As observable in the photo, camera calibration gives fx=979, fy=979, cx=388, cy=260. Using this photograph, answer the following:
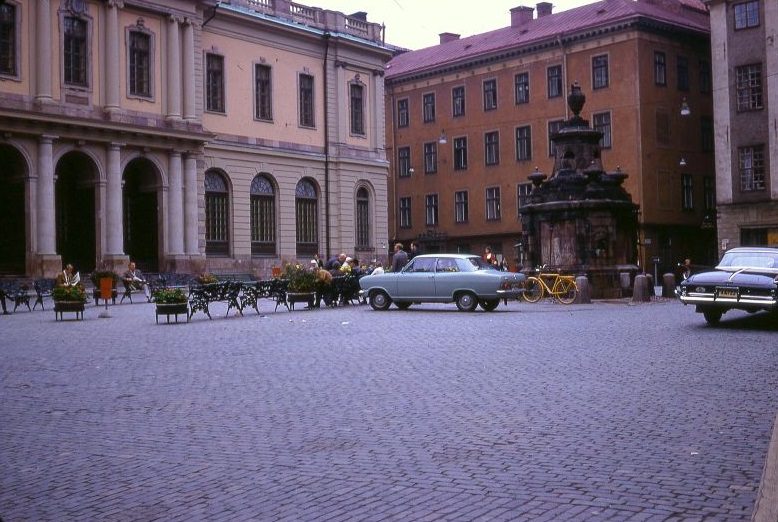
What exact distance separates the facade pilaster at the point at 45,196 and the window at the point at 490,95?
32376 mm

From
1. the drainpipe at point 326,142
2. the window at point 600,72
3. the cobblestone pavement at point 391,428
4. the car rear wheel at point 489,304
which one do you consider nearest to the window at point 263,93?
the drainpipe at point 326,142

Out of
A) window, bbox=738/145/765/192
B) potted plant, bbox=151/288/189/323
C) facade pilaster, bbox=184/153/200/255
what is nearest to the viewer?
potted plant, bbox=151/288/189/323

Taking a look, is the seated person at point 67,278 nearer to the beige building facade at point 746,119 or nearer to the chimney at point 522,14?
the beige building facade at point 746,119

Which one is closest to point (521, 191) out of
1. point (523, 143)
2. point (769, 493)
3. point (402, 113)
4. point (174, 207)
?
point (523, 143)

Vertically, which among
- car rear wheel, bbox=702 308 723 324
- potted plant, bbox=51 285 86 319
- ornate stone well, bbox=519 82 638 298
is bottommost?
car rear wheel, bbox=702 308 723 324

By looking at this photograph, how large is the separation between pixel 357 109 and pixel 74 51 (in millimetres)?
17406

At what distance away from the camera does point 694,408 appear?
9.55m

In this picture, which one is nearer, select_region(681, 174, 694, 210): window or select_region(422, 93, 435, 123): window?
select_region(681, 174, 694, 210): window

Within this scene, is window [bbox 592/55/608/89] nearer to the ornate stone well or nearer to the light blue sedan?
the ornate stone well

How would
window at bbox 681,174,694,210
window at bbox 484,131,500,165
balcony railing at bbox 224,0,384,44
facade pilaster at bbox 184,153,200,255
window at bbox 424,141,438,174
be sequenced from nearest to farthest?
facade pilaster at bbox 184,153,200,255
balcony railing at bbox 224,0,384,44
window at bbox 681,174,694,210
window at bbox 484,131,500,165
window at bbox 424,141,438,174

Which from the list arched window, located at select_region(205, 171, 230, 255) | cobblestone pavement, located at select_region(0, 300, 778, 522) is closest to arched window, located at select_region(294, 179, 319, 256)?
arched window, located at select_region(205, 171, 230, 255)

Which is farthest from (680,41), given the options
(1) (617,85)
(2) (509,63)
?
(2) (509,63)

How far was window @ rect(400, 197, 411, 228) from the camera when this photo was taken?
67.8 metres

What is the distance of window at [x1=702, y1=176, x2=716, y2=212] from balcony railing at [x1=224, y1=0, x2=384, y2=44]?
21.8 m
